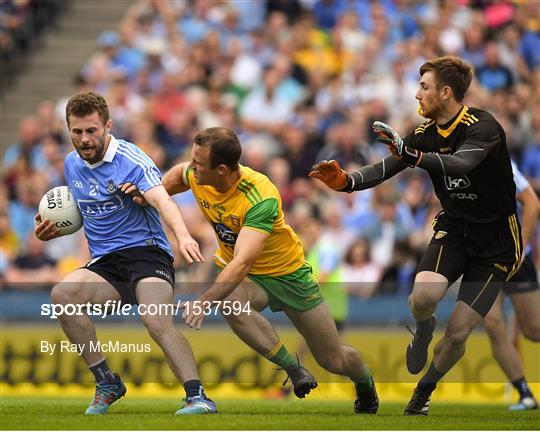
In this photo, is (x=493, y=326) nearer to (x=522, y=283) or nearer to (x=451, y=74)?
(x=522, y=283)

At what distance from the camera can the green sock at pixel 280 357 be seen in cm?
1078

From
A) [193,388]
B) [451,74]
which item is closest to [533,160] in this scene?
[451,74]

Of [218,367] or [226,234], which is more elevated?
[226,234]

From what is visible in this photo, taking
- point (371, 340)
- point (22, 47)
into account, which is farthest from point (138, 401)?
point (22, 47)

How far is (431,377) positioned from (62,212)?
3.07 m

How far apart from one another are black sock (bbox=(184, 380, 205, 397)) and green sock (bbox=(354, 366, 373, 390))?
4.69 feet

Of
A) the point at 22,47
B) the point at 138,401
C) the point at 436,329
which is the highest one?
the point at 22,47

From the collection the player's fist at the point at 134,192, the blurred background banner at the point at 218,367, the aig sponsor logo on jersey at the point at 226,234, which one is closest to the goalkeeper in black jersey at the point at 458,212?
the aig sponsor logo on jersey at the point at 226,234

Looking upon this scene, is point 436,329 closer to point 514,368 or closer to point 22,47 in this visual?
point 514,368

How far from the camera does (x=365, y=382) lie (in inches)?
432

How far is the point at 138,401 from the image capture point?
42.0 ft

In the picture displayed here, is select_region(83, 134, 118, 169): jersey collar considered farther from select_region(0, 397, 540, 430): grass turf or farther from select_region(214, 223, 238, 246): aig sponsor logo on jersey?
select_region(0, 397, 540, 430): grass turf

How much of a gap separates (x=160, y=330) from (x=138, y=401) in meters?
2.88

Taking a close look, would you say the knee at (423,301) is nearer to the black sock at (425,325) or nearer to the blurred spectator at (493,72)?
the black sock at (425,325)
